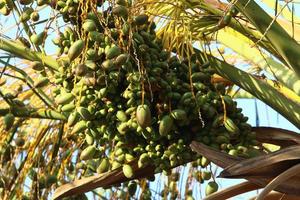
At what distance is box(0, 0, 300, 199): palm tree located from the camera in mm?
2164

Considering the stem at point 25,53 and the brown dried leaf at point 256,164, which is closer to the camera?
the brown dried leaf at point 256,164

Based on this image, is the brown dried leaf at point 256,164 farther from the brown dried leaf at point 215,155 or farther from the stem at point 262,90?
the stem at point 262,90

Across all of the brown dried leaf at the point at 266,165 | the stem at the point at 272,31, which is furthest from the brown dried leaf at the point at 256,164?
the stem at the point at 272,31

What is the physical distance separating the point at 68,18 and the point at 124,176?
1.49 ft

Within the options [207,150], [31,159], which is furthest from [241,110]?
[31,159]

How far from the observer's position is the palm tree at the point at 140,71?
2164 mm

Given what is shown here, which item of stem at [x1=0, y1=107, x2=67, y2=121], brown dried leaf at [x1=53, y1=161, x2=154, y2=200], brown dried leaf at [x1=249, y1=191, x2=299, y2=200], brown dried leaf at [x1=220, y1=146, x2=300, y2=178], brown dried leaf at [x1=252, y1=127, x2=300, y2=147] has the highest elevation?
stem at [x1=0, y1=107, x2=67, y2=121]

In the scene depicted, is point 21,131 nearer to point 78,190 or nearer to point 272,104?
point 78,190

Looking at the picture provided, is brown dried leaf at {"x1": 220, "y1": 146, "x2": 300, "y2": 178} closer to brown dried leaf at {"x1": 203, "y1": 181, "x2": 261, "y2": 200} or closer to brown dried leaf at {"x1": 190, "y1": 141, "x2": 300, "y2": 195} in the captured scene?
brown dried leaf at {"x1": 190, "y1": 141, "x2": 300, "y2": 195}

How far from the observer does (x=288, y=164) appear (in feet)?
6.88

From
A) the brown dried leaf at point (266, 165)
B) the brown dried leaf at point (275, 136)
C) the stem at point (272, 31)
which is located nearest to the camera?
the brown dried leaf at point (266, 165)

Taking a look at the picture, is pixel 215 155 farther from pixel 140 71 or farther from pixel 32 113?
pixel 32 113

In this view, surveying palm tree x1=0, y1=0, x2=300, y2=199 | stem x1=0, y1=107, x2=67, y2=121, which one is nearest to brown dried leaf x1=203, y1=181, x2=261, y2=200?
palm tree x1=0, y1=0, x2=300, y2=199

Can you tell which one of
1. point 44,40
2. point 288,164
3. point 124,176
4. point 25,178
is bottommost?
point 288,164
